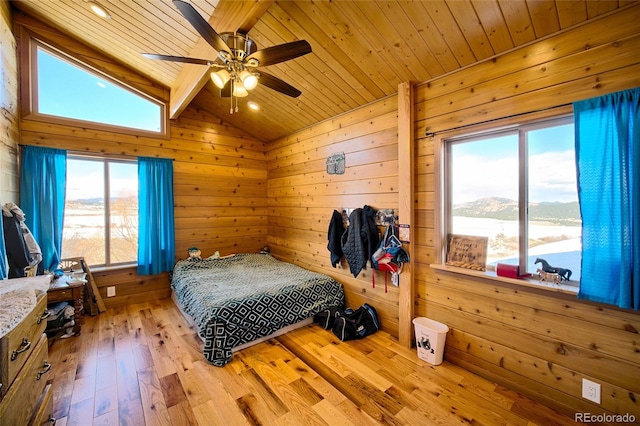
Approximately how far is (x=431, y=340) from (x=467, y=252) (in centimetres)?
84

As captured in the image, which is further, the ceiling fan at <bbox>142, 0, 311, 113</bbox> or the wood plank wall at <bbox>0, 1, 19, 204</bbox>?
the wood plank wall at <bbox>0, 1, 19, 204</bbox>

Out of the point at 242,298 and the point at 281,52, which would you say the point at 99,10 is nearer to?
the point at 281,52

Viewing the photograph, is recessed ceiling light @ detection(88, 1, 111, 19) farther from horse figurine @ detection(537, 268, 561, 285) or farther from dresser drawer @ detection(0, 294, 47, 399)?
horse figurine @ detection(537, 268, 561, 285)

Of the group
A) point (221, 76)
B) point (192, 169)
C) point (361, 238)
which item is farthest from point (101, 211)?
point (361, 238)

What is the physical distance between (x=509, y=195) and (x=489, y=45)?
116 cm

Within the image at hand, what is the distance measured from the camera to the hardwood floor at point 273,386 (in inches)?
69.9

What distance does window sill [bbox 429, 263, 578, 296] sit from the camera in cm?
178

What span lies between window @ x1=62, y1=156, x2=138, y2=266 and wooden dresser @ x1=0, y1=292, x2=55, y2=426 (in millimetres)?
2448

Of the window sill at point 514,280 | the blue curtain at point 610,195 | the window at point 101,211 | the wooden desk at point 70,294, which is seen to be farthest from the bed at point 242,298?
the blue curtain at point 610,195

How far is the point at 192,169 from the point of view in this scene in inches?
163

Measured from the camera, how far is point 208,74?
110 inches

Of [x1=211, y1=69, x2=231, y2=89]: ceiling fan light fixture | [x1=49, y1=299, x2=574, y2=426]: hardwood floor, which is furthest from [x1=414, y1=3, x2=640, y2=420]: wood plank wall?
[x1=211, y1=69, x2=231, y2=89]: ceiling fan light fixture

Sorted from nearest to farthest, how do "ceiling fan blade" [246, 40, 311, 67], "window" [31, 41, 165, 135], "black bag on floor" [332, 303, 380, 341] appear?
"ceiling fan blade" [246, 40, 311, 67], "black bag on floor" [332, 303, 380, 341], "window" [31, 41, 165, 135]

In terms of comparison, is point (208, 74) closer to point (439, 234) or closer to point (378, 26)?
point (378, 26)
